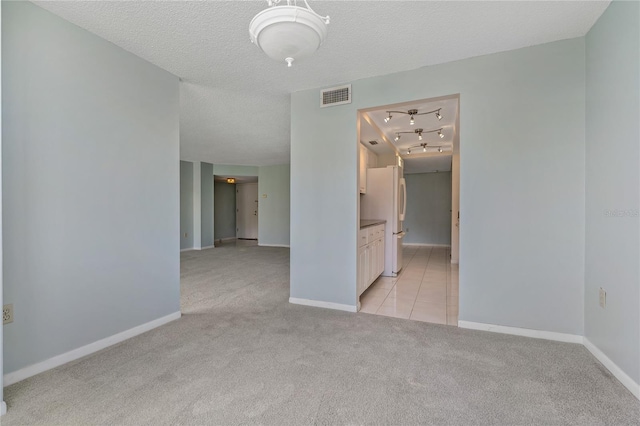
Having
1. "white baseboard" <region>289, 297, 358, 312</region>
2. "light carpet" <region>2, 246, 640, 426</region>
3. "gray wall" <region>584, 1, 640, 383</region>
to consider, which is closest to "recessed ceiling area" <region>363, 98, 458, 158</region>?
"gray wall" <region>584, 1, 640, 383</region>

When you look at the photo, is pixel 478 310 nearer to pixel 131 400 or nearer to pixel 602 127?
pixel 602 127

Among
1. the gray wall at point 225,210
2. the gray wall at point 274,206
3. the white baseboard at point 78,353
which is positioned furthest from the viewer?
the gray wall at point 225,210

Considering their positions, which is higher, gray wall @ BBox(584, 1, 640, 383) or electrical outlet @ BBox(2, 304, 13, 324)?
gray wall @ BBox(584, 1, 640, 383)

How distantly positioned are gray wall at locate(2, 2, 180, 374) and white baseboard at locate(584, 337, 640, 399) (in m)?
3.54

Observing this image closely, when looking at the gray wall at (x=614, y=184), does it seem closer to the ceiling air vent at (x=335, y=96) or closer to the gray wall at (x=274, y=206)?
the ceiling air vent at (x=335, y=96)

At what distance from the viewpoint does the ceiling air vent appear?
3.10m

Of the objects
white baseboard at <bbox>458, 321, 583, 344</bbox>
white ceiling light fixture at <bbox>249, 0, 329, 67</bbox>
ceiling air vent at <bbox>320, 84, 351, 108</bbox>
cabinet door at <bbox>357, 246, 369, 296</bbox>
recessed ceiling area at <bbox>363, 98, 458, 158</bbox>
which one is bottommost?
white baseboard at <bbox>458, 321, 583, 344</bbox>

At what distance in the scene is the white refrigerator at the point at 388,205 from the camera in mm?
4824

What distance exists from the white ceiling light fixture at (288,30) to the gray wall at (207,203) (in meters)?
7.33

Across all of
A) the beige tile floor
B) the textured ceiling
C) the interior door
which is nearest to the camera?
the textured ceiling

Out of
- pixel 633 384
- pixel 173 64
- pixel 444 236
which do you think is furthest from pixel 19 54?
pixel 444 236

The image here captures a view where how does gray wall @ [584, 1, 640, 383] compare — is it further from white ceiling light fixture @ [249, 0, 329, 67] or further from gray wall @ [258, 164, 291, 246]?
gray wall @ [258, 164, 291, 246]

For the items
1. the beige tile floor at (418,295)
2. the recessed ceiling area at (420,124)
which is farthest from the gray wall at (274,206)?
the beige tile floor at (418,295)

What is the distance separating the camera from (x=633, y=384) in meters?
1.69
